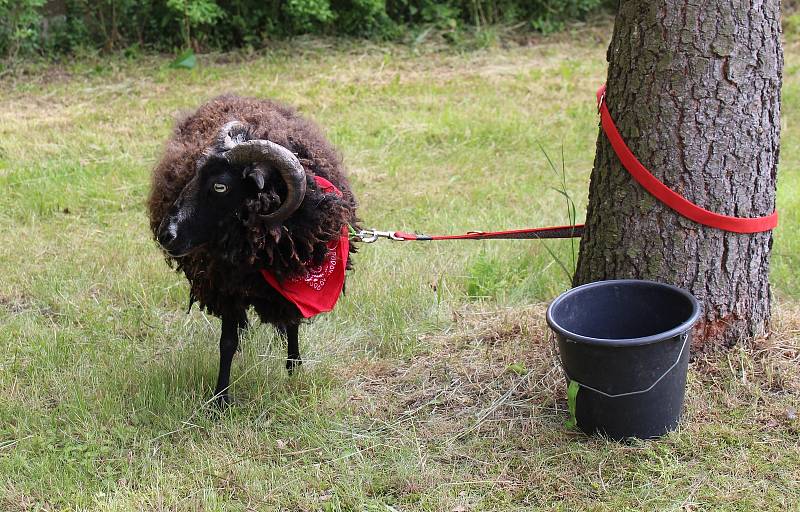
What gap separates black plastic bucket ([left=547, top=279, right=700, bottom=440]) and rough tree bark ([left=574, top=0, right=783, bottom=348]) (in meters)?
0.19

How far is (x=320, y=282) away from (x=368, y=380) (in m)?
0.60

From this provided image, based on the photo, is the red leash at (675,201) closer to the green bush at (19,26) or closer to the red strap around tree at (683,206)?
the red strap around tree at (683,206)

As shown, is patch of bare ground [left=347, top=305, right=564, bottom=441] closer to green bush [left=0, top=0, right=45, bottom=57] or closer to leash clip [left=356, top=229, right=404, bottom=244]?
leash clip [left=356, top=229, right=404, bottom=244]

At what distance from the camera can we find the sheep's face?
372 centimetres

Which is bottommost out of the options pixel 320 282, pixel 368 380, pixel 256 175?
pixel 368 380

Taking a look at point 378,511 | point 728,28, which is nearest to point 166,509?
point 378,511

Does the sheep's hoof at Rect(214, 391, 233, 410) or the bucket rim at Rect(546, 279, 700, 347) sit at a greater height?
the bucket rim at Rect(546, 279, 700, 347)

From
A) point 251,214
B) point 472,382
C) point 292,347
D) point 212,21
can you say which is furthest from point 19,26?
point 472,382

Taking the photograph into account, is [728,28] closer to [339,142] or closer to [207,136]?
[207,136]

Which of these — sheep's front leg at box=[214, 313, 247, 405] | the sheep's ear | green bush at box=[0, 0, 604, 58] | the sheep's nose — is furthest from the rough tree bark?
green bush at box=[0, 0, 604, 58]

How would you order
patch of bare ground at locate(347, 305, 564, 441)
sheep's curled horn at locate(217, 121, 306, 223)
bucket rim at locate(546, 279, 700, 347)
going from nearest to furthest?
bucket rim at locate(546, 279, 700, 347) → sheep's curled horn at locate(217, 121, 306, 223) → patch of bare ground at locate(347, 305, 564, 441)

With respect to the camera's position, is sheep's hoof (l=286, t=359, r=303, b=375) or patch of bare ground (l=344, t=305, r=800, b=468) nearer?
patch of bare ground (l=344, t=305, r=800, b=468)

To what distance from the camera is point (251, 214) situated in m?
3.79

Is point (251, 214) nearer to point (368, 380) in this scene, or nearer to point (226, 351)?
point (226, 351)
